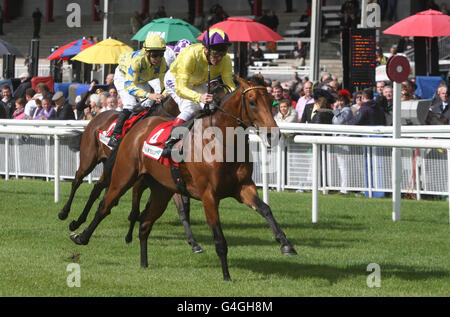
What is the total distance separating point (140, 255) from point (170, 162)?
98cm

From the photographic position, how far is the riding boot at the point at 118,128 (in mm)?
10133

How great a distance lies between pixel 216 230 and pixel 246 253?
144cm

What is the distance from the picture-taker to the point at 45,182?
15.0 meters

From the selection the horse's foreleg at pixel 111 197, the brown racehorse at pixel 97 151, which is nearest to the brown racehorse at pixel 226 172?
the horse's foreleg at pixel 111 197

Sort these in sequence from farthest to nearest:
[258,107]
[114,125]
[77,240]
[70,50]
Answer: [70,50] < [114,125] < [77,240] < [258,107]

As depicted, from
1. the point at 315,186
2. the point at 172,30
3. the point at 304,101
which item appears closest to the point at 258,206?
the point at 315,186

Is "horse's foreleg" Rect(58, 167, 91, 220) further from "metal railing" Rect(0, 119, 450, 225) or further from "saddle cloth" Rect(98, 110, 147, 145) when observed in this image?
"metal railing" Rect(0, 119, 450, 225)

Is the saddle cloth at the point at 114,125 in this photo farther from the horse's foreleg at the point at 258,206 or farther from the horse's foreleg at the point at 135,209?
the horse's foreleg at the point at 258,206

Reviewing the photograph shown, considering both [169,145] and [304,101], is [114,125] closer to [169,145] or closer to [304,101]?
[169,145]

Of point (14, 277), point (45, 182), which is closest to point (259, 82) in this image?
point (14, 277)

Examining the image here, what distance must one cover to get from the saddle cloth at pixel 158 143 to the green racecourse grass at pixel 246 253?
2.92 ft

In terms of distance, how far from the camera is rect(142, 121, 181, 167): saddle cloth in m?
7.89

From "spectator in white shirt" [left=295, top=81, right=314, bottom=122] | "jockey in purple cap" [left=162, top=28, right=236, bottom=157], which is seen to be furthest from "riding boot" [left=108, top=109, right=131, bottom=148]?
"spectator in white shirt" [left=295, top=81, right=314, bottom=122]

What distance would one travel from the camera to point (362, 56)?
15.8 m
